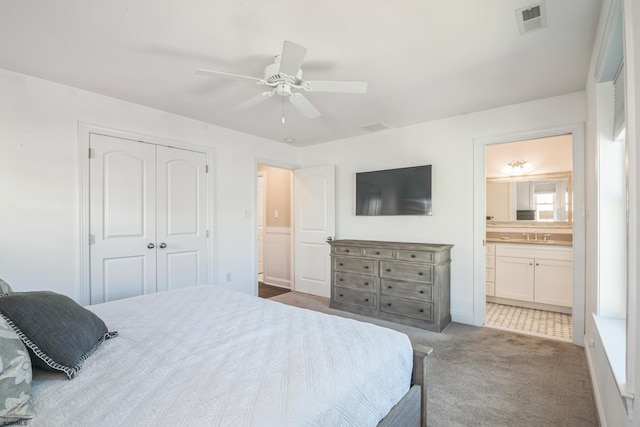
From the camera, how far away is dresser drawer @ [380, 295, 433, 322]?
333 cm

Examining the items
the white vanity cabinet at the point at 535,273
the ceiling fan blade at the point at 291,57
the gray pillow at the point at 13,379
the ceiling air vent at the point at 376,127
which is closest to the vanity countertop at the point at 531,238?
the white vanity cabinet at the point at 535,273

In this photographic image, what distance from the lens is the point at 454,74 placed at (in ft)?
8.32

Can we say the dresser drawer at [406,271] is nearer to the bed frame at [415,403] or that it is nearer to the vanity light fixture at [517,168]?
the bed frame at [415,403]

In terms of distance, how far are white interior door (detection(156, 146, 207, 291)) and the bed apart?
69.1 inches

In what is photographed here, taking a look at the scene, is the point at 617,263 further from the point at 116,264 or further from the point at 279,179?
the point at 279,179

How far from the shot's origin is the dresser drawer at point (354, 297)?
377 centimetres

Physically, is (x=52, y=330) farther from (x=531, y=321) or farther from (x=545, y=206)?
(x=545, y=206)

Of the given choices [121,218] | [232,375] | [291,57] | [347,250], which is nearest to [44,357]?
[232,375]

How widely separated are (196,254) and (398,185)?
273cm

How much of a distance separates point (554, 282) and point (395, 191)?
2.29 meters

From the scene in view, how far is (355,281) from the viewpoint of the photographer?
391 cm

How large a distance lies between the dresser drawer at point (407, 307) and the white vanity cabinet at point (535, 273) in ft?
5.22

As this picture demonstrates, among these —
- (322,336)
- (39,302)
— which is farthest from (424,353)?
(39,302)

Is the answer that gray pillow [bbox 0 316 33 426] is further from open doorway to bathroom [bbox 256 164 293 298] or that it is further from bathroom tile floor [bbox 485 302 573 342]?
open doorway to bathroom [bbox 256 164 293 298]
